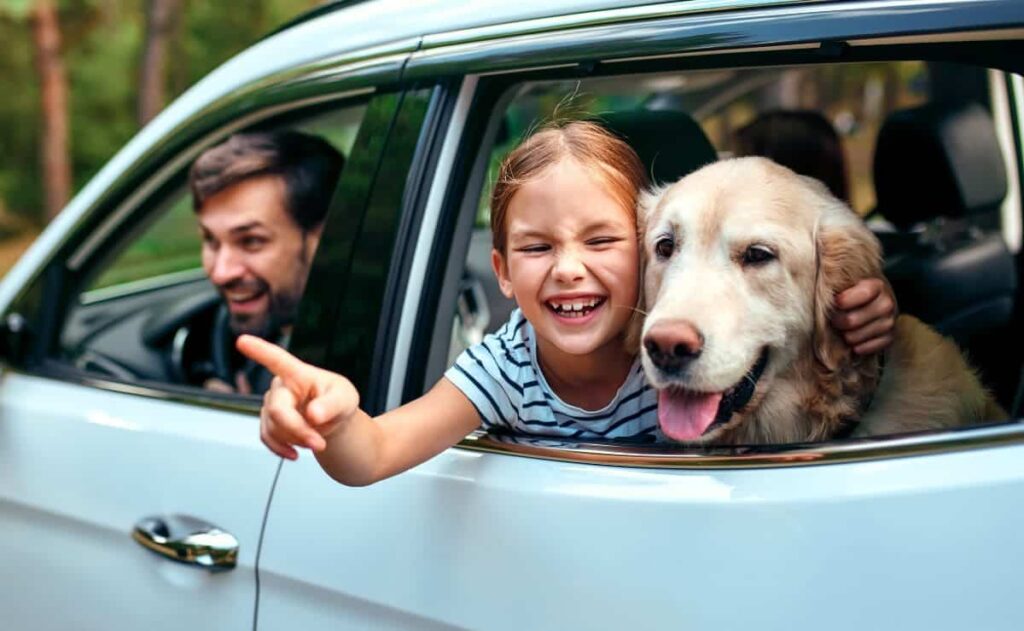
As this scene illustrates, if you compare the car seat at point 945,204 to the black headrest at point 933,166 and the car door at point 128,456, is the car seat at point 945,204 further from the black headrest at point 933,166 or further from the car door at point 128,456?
the car door at point 128,456

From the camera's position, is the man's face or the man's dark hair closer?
the man's dark hair

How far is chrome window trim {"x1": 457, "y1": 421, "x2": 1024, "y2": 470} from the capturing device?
147cm

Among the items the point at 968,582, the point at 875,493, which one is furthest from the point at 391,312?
the point at 968,582

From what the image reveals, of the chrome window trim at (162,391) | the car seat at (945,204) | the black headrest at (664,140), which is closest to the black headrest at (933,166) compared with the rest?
the car seat at (945,204)

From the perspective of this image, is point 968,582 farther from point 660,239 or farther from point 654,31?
point 654,31

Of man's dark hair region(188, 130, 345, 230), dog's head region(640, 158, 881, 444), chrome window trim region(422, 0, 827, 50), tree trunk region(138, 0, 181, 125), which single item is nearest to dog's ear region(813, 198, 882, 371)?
dog's head region(640, 158, 881, 444)

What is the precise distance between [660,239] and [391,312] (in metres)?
0.51

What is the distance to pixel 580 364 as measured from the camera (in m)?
1.99

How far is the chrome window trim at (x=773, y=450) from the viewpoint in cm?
147

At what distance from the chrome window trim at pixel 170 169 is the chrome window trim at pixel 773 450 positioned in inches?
30.8

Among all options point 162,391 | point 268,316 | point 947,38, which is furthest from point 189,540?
point 947,38

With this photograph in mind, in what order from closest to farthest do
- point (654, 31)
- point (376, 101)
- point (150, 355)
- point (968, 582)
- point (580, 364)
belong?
point (968, 582)
point (654, 31)
point (580, 364)
point (376, 101)
point (150, 355)

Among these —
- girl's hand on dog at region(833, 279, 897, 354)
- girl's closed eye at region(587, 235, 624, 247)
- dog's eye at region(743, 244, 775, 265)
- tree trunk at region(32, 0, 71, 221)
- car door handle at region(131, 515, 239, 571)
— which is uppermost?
tree trunk at region(32, 0, 71, 221)

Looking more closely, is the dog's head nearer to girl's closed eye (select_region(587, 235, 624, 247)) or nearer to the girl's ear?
girl's closed eye (select_region(587, 235, 624, 247))
